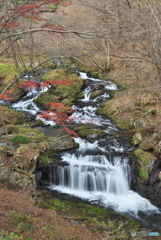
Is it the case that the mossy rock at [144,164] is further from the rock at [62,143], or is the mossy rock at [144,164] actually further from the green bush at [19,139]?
the green bush at [19,139]

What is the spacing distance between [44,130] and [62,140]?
7.06 feet

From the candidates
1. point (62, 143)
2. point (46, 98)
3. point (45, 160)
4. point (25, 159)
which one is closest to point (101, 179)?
point (45, 160)

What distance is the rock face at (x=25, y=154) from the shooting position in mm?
7254

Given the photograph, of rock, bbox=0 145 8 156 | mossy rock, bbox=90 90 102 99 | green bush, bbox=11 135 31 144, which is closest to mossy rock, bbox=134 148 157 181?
green bush, bbox=11 135 31 144

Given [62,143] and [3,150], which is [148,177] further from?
[3,150]

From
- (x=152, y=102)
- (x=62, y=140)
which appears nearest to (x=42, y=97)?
(x=62, y=140)

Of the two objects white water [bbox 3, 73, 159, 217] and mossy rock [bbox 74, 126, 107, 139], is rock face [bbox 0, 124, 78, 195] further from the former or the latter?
mossy rock [bbox 74, 126, 107, 139]

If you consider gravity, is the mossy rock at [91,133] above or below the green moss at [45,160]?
above

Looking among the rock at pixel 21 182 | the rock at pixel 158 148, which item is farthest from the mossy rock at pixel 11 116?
the rock at pixel 158 148

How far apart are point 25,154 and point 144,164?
17.2 feet

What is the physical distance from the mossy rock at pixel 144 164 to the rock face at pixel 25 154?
3.26 m

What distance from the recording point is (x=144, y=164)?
9461mm

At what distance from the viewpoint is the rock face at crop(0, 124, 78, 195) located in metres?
7.25

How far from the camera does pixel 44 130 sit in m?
12.9
